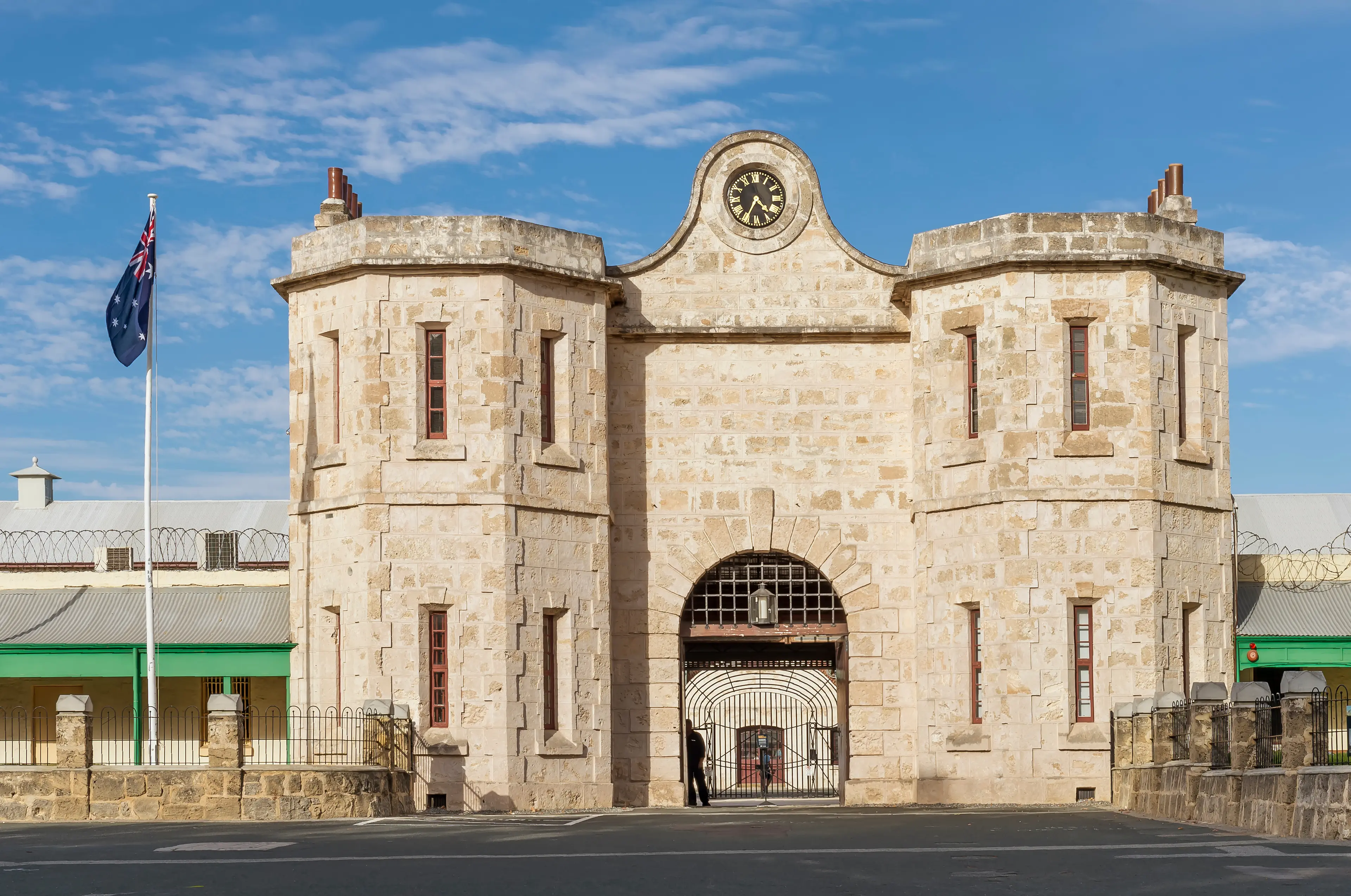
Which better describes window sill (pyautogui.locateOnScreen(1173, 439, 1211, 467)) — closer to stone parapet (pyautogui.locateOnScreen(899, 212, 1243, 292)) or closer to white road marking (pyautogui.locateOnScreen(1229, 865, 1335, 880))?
stone parapet (pyautogui.locateOnScreen(899, 212, 1243, 292))

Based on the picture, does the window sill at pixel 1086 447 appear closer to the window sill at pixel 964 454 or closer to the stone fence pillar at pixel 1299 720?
the window sill at pixel 964 454

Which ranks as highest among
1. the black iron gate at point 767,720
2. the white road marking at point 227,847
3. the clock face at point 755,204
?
the clock face at point 755,204

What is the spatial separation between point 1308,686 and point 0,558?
28.9m

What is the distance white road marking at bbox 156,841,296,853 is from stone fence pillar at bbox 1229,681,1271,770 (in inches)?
357

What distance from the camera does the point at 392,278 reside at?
25.5m

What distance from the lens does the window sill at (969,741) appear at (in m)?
25.0

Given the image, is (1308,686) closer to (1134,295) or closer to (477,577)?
(1134,295)

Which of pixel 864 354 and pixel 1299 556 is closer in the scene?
pixel 864 354

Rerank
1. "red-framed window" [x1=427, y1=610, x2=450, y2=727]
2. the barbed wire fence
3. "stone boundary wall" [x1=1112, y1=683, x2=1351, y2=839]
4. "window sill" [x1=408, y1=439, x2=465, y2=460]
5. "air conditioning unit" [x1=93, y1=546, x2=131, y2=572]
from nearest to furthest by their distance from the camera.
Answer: "stone boundary wall" [x1=1112, y1=683, x2=1351, y2=839]
"red-framed window" [x1=427, y1=610, x2=450, y2=727]
"window sill" [x1=408, y1=439, x2=465, y2=460]
the barbed wire fence
"air conditioning unit" [x1=93, y1=546, x2=131, y2=572]

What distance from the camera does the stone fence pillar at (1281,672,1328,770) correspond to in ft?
53.9

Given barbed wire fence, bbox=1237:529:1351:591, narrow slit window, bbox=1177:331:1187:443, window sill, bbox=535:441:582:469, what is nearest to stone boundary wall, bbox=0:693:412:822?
window sill, bbox=535:441:582:469

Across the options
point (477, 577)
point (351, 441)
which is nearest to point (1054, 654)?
point (477, 577)

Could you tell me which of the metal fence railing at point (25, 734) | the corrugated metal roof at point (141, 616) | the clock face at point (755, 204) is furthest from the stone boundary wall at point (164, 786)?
the clock face at point (755, 204)

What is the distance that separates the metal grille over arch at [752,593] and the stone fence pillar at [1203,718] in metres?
8.00
